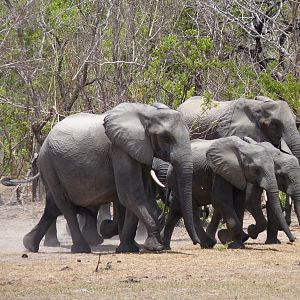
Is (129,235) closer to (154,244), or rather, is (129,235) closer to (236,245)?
(154,244)

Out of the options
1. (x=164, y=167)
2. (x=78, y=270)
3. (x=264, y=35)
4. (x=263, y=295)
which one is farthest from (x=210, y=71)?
(x=263, y=295)

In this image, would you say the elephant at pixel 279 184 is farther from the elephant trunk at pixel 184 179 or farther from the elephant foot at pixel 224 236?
the elephant trunk at pixel 184 179

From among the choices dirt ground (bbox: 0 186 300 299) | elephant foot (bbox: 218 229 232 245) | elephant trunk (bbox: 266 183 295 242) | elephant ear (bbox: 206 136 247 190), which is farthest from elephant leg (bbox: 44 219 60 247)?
elephant trunk (bbox: 266 183 295 242)

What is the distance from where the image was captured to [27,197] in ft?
80.9

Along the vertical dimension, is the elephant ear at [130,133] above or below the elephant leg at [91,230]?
above

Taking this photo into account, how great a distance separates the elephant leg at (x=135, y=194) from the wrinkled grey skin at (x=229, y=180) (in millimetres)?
756

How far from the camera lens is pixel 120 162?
1422 cm

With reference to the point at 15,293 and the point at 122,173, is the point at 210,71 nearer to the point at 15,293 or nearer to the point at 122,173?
the point at 122,173

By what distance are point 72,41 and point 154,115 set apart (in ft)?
27.1

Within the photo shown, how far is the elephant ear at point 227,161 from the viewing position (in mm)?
14672

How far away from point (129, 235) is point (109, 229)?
1.81 meters

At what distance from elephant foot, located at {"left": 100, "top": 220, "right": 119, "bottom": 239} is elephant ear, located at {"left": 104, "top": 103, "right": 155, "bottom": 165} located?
7.10 feet

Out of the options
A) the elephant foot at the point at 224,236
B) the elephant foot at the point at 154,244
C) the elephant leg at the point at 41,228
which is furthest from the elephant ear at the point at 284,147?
the elephant leg at the point at 41,228

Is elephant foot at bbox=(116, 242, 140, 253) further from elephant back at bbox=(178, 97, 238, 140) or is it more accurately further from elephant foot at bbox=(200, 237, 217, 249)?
elephant back at bbox=(178, 97, 238, 140)
